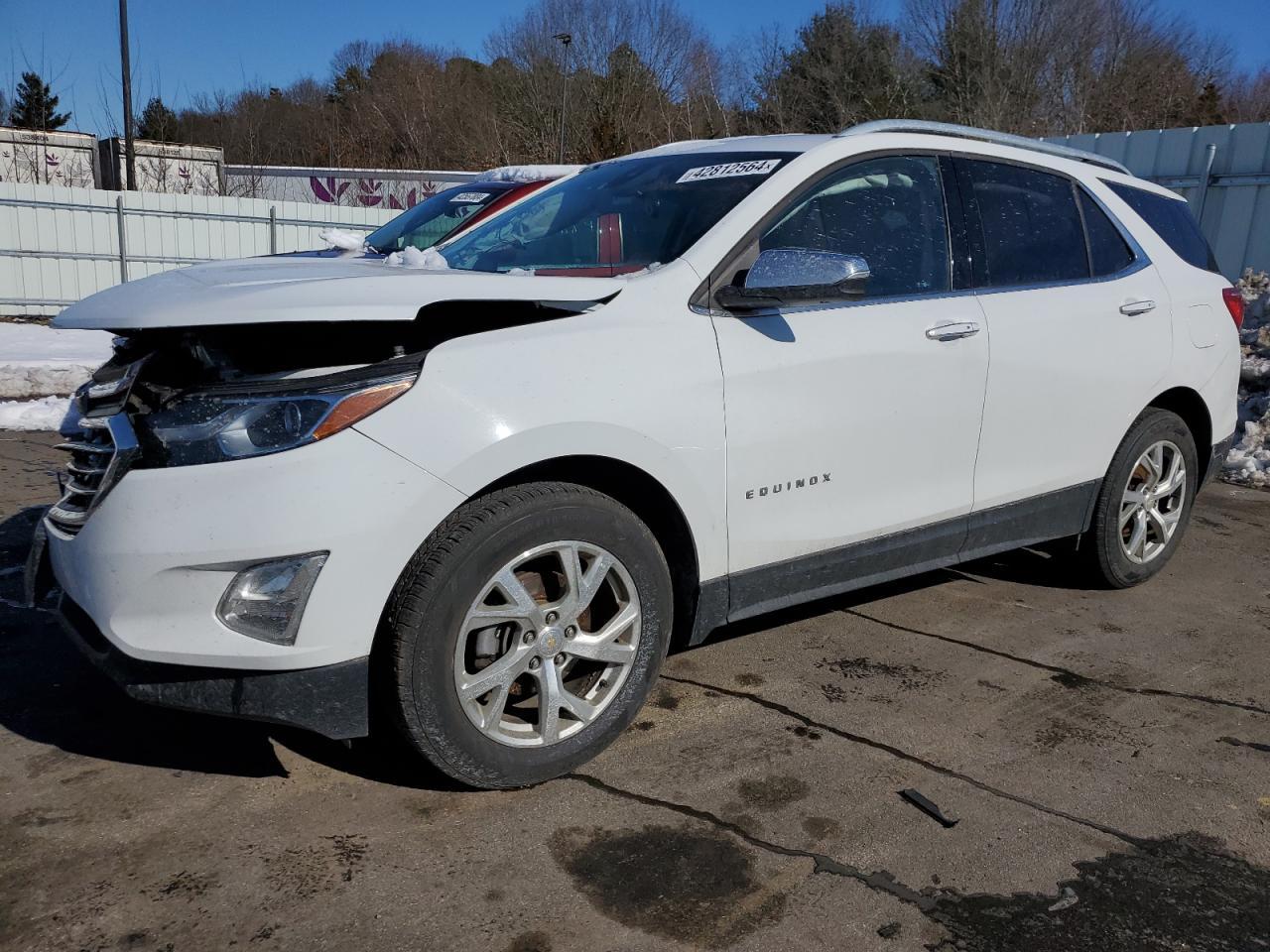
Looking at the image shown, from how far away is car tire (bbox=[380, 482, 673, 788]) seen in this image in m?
2.66

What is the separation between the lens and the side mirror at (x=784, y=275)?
10.3ft

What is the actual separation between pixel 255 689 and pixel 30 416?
21.9 feet

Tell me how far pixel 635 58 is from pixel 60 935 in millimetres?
33643

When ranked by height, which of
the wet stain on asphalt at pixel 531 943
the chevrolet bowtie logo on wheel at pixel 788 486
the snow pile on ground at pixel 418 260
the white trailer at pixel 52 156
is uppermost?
the white trailer at pixel 52 156

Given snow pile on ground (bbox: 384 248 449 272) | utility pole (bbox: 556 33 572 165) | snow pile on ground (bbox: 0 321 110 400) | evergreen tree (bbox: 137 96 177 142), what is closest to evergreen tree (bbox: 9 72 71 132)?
evergreen tree (bbox: 137 96 177 142)

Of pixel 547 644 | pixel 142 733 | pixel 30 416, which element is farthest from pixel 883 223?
pixel 30 416

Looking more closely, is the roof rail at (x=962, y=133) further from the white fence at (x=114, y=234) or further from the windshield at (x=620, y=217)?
the white fence at (x=114, y=234)

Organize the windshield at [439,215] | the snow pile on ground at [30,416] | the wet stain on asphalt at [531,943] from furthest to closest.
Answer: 1. the windshield at [439,215]
2. the snow pile on ground at [30,416]
3. the wet stain on asphalt at [531,943]

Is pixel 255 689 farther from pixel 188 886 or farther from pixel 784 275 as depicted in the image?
pixel 784 275

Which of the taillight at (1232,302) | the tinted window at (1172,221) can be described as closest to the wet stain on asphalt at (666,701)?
the tinted window at (1172,221)

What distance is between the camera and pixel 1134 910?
2486mm

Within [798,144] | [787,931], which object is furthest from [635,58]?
[787,931]

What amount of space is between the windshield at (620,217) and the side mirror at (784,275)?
0.24 m

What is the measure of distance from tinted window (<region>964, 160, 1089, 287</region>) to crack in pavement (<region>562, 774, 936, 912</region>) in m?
2.22
